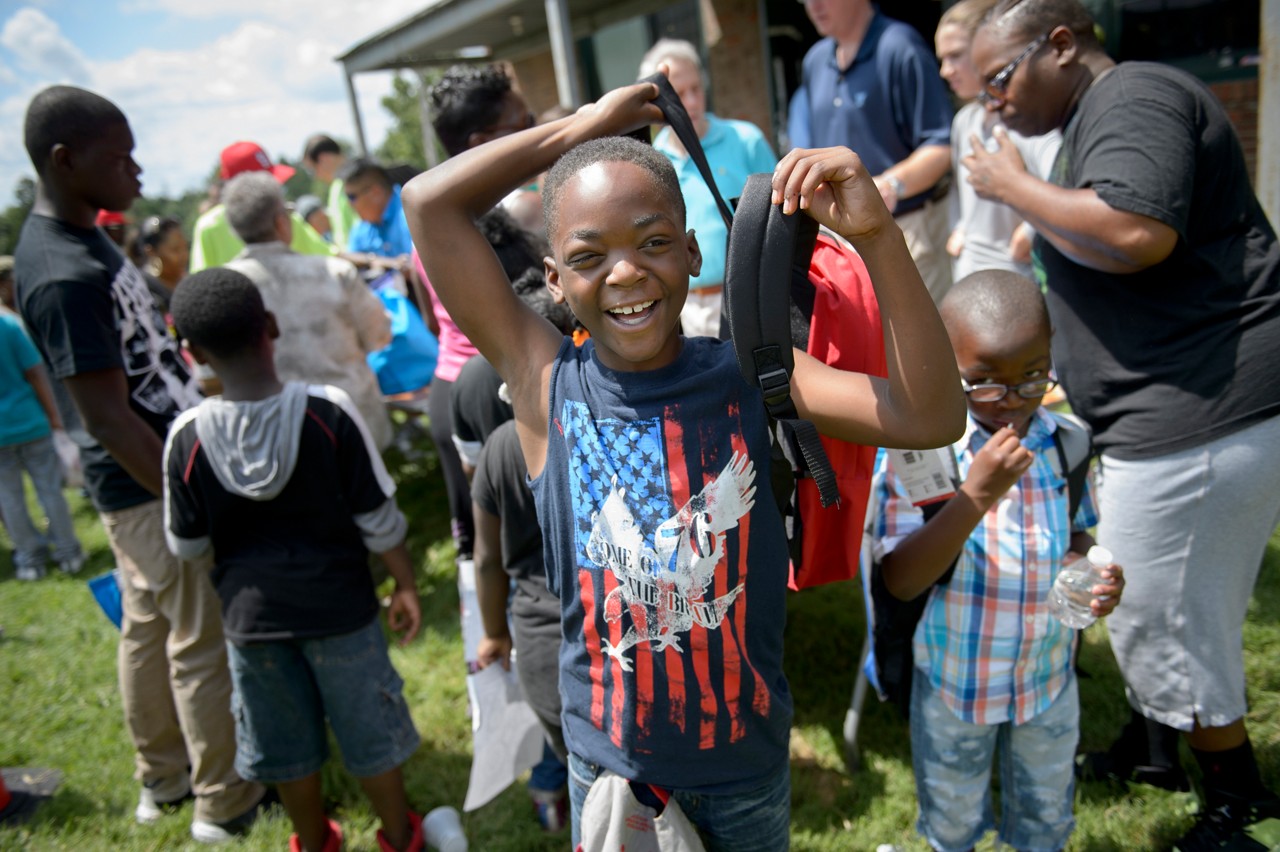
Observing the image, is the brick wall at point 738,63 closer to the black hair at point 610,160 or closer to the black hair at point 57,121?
the black hair at point 57,121

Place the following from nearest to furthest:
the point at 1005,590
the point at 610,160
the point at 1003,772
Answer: the point at 610,160 → the point at 1005,590 → the point at 1003,772

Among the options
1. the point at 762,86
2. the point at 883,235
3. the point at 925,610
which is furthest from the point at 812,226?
the point at 762,86

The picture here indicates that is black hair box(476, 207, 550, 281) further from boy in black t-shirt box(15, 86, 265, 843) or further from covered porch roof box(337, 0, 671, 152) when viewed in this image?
covered porch roof box(337, 0, 671, 152)

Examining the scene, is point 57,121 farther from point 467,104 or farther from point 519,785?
point 519,785

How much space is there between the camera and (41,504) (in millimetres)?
6289

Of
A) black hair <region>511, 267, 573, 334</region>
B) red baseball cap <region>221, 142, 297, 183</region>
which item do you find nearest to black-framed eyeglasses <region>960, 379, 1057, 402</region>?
black hair <region>511, 267, 573, 334</region>

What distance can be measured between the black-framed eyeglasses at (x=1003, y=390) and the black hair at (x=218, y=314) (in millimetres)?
2067

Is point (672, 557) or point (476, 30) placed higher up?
point (476, 30)

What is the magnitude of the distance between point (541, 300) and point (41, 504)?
19.0 feet

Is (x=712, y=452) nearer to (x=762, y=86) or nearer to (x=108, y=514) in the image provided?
(x=108, y=514)

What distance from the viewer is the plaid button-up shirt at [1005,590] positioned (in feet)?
6.62

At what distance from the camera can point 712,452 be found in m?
1.50

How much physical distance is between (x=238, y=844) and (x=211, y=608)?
85cm

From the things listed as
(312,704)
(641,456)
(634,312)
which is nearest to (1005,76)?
(634,312)
